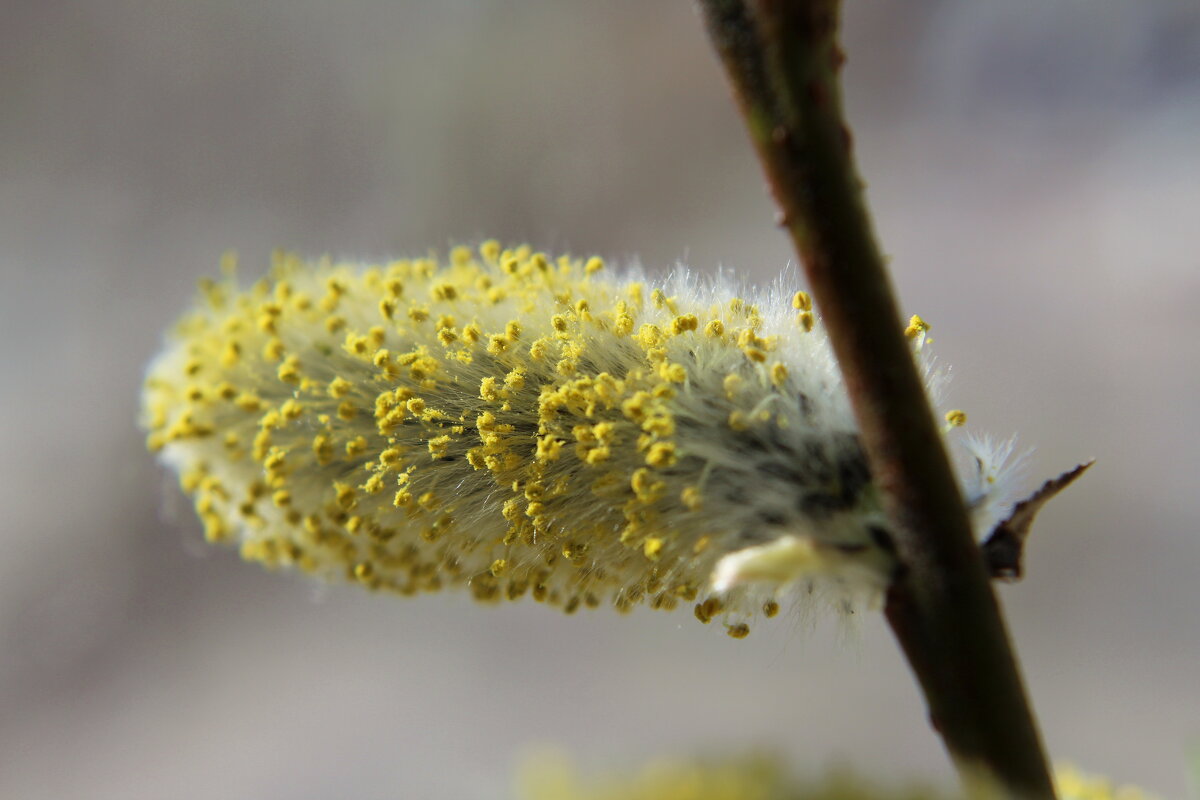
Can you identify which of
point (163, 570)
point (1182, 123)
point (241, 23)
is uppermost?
point (241, 23)

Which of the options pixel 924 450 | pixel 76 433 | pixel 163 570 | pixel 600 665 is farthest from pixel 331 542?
pixel 76 433

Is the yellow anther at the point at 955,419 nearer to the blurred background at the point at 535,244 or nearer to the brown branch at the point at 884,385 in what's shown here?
the brown branch at the point at 884,385

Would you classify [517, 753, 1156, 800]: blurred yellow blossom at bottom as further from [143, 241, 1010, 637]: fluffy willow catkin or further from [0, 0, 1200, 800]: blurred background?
[0, 0, 1200, 800]: blurred background

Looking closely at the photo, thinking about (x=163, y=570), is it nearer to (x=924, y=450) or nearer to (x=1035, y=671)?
(x=1035, y=671)

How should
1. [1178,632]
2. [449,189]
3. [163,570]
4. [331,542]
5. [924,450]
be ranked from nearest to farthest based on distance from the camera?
[924,450] → [331,542] → [1178,632] → [163,570] → [449,189]

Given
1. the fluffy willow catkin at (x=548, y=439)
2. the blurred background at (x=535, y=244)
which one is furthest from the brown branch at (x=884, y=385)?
the blurred background at (x=535, y=244)
